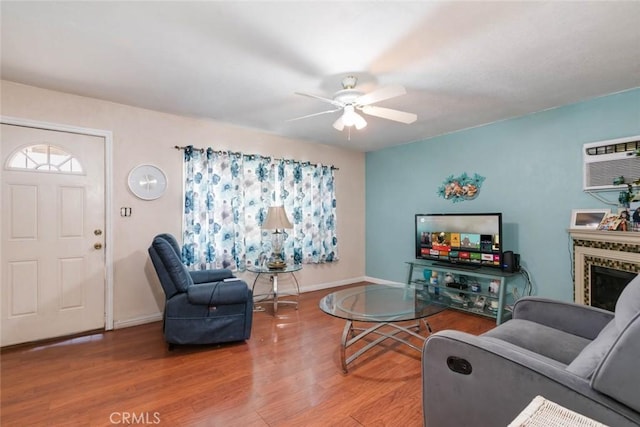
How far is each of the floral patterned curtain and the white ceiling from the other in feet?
3.00

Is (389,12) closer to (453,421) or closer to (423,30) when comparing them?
(423,30)

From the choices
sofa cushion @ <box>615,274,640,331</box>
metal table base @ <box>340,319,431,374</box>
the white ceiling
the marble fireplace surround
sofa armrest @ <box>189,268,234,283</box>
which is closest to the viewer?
sofa cushion @ <box>615,274,640,331</box>

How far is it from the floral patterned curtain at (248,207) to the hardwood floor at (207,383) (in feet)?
4.00

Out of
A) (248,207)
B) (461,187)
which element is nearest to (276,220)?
(248,207)

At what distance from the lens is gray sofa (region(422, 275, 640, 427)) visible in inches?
37.0

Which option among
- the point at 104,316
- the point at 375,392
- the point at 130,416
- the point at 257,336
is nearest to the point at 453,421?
the point at 375,392

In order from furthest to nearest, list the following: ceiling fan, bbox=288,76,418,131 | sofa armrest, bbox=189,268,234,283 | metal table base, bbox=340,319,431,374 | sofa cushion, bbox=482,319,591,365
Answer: sofa armrest, bbox=189,268,234,283 → ceiling fan, bbox=288,76,418,131 → metal table base, bbox=340,319,431,374 → sofa cushion, bbox=482,319,591,365

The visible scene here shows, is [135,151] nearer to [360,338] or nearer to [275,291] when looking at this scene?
[275,291]

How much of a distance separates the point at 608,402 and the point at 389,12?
2030 mm

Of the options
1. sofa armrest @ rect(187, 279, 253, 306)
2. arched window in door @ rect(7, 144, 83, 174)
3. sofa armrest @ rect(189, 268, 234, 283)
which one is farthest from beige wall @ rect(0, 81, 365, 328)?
sofa armrest @ rect(187, 279, 253, 306)

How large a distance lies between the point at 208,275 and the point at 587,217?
4.05 metres

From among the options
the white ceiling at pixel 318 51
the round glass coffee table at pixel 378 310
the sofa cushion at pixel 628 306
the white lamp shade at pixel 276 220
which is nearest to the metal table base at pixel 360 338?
the round glass coffee table at pixel 378 310

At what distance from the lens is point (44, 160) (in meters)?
2.88

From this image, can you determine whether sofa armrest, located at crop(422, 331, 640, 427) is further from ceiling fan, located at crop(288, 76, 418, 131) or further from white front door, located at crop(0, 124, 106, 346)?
white front door, located at crop(0, 124, 106, 346)
